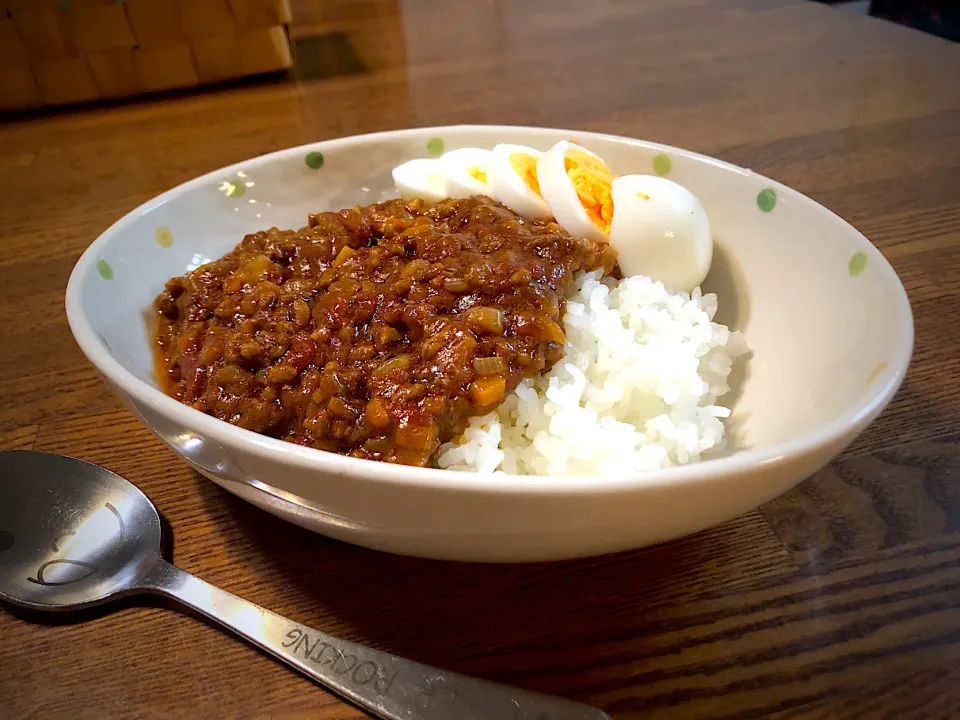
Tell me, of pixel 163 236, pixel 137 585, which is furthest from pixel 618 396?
pixel 163 236

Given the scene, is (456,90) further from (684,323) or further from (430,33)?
(684,323)

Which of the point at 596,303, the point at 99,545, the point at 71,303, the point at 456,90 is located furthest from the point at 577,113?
the point at 99,545

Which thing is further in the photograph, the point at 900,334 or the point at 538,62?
the point at 538,62

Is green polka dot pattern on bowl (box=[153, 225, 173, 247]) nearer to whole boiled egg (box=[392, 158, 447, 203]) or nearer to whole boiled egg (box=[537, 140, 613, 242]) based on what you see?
whole boiled egg (box=[392, 158, 447, 203])

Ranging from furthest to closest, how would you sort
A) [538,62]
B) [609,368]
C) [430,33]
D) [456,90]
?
1. [430,33]
2. [538,62]
3. [456,90]
4. [609,368]

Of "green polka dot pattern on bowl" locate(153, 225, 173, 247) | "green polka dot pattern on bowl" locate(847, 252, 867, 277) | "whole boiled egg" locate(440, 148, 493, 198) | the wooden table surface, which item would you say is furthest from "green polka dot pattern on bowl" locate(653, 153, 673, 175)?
"green polka dot pattern on bowl" locate(153, 225, 173, 247)

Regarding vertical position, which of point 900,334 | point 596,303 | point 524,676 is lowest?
point 524,676
